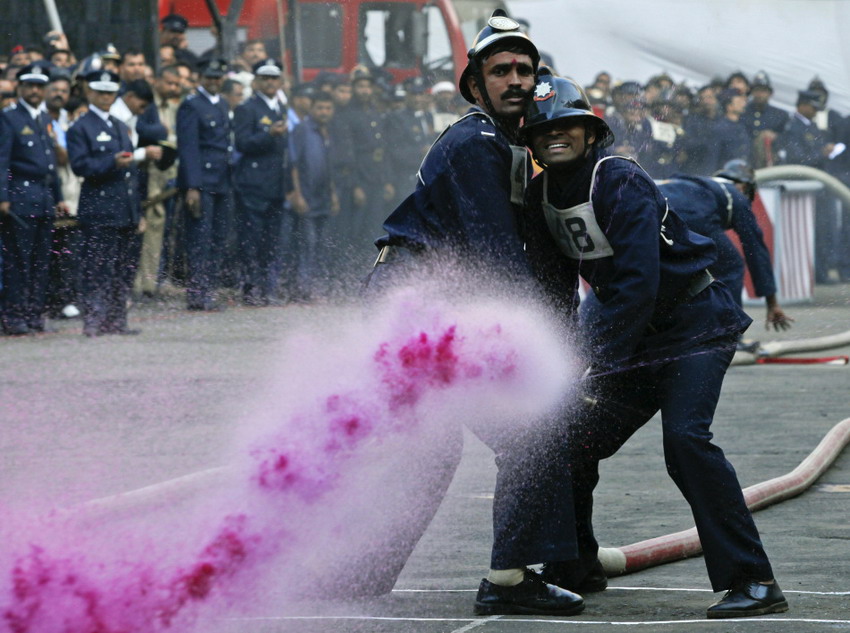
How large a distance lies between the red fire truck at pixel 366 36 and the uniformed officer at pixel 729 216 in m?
9.93

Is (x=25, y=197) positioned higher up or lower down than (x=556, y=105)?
lower down

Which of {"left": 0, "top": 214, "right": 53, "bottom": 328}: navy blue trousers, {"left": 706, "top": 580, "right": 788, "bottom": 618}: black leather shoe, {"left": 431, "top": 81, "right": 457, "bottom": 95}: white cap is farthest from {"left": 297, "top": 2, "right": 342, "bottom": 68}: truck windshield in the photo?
{"left": 706, "top": 580, "right": 788, "bottom": 618}: black leather shoe

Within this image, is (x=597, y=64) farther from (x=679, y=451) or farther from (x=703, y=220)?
(x=679, y=451)

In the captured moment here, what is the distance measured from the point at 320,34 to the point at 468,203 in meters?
15.3

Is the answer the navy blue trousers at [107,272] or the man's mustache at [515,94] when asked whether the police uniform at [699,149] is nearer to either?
the navy blue trousers at [107,272]

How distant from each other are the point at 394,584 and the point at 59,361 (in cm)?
676

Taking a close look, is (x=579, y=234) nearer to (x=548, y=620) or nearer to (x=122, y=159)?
(x=548, y=620)

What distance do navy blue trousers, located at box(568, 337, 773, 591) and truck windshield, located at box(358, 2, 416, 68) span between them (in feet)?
49.4

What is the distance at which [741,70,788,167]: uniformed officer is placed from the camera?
680 inches

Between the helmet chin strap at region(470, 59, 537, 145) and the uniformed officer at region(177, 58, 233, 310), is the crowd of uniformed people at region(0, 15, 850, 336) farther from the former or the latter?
the helmet chin strap at region(470, 59, 537, 145)

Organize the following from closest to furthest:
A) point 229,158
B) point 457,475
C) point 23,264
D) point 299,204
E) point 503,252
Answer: point 503,252
point 457,475
point 23,264
point 229,158
point 299,204

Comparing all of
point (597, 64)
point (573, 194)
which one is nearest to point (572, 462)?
point (573, 194)

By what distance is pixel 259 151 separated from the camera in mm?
15852

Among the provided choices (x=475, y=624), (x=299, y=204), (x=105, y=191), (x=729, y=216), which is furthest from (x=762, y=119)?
(x=475, y=624)
